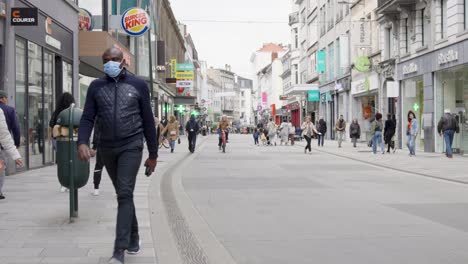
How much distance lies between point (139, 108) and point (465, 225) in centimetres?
453

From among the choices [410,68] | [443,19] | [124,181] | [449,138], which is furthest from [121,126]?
[410,68]

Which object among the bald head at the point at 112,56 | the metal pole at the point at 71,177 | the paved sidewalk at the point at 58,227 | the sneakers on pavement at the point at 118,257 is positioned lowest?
the paved sidewalk at the point at 58,227

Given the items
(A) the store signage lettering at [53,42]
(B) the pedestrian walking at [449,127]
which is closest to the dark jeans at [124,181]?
(A) the store signage lettering at [53,42]

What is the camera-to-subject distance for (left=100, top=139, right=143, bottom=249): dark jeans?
519 centimetres

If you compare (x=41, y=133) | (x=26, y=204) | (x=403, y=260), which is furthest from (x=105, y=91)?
(x=41, y=133)

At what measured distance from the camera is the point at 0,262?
209 inches

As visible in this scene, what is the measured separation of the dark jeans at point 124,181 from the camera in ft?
17.0

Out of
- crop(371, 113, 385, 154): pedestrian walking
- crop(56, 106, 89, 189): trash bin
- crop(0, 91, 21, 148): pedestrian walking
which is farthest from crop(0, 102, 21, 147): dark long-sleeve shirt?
crop(371, 113, 385, 154): pedestrian walking

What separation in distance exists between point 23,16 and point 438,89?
1705 cm

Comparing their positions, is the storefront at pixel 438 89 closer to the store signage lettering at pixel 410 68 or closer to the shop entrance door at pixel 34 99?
the store signage lettering at pixel 410 68

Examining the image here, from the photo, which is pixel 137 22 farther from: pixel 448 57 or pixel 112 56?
pixel 112 56

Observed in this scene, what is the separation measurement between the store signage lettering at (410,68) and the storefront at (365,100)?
5359 millimetres

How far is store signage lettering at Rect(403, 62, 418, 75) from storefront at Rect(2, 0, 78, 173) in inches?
578

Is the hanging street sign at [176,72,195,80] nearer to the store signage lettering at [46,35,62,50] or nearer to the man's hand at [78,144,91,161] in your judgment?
the store signage lettering at [46,35,62,50]
